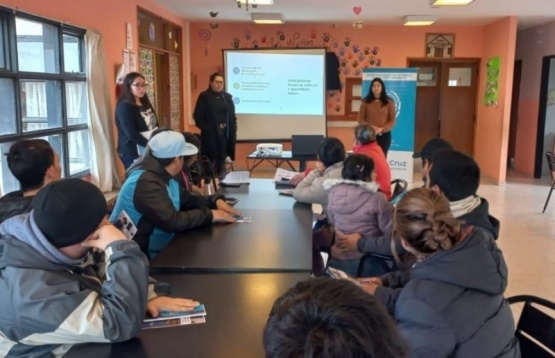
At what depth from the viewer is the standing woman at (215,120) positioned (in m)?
6.50

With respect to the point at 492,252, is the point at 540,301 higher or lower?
lower

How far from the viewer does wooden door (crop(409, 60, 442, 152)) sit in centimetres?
934

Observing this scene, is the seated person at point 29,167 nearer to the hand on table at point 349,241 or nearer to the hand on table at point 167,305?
the hand on table at point 167,305

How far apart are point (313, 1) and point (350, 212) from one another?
4.69m

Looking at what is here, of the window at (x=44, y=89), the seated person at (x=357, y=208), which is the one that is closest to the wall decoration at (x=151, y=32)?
the window at (x=44, y=89)

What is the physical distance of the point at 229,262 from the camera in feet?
6.87

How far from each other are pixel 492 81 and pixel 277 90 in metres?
3.44

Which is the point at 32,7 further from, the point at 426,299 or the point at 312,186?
the point at 426,299

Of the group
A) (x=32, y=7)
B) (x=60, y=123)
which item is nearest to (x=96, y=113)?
(x=60, y=123)

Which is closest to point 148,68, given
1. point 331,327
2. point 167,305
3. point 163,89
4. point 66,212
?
point 163,89

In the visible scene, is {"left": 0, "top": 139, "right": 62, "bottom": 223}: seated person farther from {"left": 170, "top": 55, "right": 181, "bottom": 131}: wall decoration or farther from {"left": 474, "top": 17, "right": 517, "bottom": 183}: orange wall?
{"left": 474, "top": 17, "right": 517, "bottom": 183}: orange wall

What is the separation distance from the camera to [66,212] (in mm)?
1327

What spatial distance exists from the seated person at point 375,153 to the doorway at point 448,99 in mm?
5647

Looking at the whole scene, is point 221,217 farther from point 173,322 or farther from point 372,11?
point 372,11
